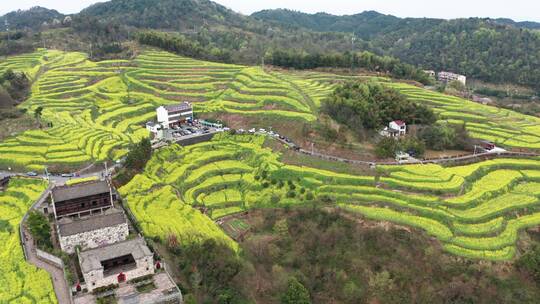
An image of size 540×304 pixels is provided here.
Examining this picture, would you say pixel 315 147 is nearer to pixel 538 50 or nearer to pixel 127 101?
pixel 127 101

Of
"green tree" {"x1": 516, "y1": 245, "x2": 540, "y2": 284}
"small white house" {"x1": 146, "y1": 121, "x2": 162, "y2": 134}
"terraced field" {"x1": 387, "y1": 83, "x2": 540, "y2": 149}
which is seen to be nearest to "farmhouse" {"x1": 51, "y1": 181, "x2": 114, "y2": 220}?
"small white house" {"x1": 146, "y1": 121, "x2": 162, "y2": 134}

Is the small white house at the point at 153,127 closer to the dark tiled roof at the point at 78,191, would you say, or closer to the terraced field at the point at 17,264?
the terraced field at the point at 17,264

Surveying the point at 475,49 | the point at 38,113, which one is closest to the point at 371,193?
the point at 38,113

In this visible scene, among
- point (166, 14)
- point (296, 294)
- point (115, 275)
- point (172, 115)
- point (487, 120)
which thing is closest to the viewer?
point (296, 294)

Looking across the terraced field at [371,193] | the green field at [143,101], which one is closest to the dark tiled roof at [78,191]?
the terraced field at [371,193]

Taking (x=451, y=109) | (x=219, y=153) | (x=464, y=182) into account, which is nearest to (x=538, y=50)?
(x=451, y=109)

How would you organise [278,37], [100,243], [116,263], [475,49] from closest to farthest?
[116,263], [100,243], [475,49], [278,37]

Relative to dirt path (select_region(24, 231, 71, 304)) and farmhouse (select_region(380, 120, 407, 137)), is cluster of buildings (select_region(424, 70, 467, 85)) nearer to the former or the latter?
farmhouse (select_region(380, 120, 407, 137))

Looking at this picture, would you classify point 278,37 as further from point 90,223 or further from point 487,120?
point 90,223
